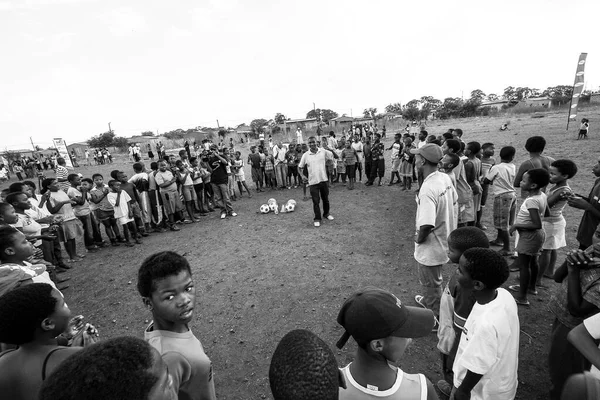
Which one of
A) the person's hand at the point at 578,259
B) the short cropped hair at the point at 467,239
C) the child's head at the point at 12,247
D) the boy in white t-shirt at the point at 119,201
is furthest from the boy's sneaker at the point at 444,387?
the boy in white t-shirt at the point at 119,201

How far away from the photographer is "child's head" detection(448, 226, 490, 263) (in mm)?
2541

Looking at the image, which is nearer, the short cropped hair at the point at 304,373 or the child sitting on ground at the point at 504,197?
the short cropped hair at the point at 304,373

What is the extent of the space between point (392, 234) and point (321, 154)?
252 cm

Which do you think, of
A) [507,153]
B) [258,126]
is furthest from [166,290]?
[258,126]

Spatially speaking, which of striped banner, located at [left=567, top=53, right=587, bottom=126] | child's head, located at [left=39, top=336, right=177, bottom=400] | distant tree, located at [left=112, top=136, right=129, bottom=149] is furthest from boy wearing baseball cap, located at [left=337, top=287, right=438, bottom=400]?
distant tree, located at [left=112, top=136, right=129, bottom=149]

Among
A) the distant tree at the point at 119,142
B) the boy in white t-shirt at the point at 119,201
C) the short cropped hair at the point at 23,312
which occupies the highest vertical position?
the distant tree at the point at 119,142

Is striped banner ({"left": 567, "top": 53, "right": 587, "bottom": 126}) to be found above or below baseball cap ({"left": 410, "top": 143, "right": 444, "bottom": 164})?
above

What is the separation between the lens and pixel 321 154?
7.19m

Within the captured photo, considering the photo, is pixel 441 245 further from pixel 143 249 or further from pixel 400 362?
pixel 143 249

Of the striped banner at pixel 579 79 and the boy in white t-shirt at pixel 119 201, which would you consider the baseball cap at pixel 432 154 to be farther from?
the striped banner at pixel 579 79

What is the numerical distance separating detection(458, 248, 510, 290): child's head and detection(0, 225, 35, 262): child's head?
419 cm

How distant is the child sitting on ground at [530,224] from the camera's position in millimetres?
3562

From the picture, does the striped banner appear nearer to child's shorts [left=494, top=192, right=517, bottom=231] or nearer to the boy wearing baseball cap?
child's shorts [left=494, top=192, right=517, bottom=231]

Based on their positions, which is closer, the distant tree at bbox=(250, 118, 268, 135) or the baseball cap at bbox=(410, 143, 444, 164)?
the baseball cap at bbox=(410, 143, 444, 164)
